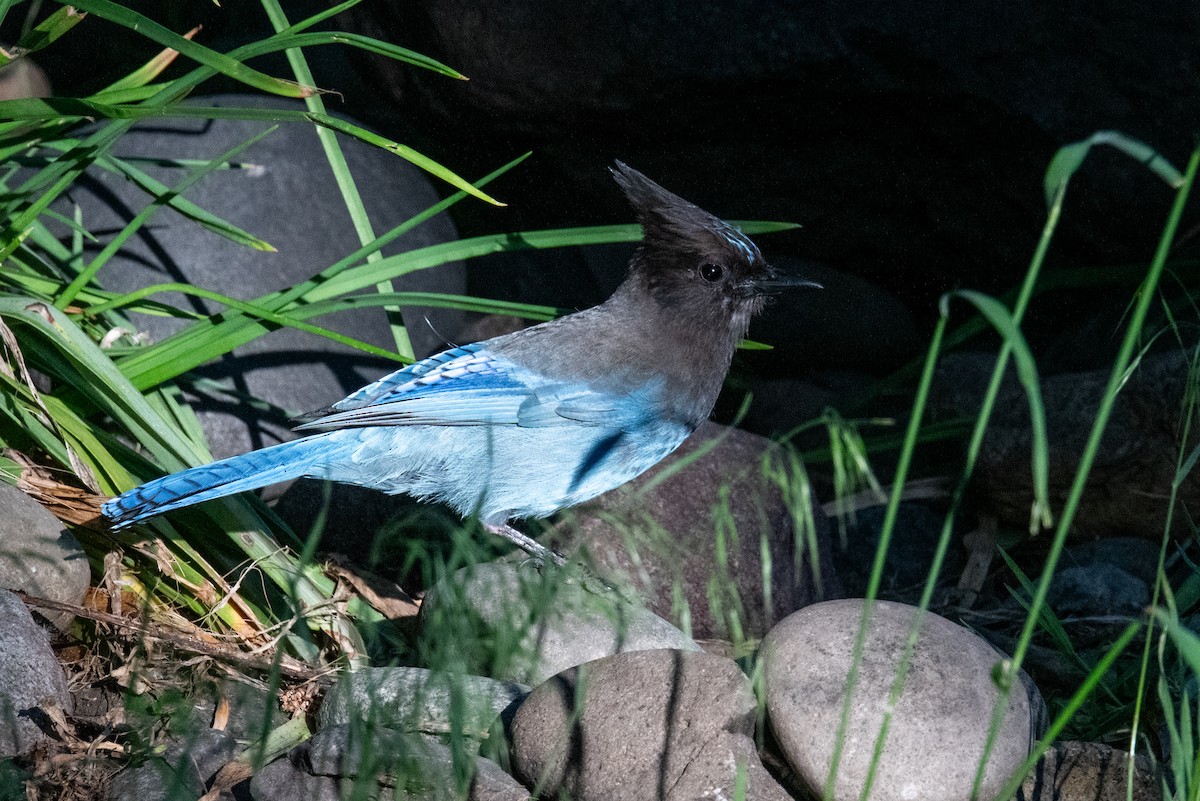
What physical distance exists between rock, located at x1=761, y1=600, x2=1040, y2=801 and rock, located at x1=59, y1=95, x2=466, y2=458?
200 cm

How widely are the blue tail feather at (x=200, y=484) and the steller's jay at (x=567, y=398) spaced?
0.04 ft

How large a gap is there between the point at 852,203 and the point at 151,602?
8.82 ft

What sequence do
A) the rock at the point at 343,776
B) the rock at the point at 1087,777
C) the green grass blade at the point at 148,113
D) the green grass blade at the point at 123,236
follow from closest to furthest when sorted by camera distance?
the rock at the point at 343,776 < the rock at the point at 1087,777 < the green grass blade at the point at 148,113 < the green grass blade at the point at 123,236

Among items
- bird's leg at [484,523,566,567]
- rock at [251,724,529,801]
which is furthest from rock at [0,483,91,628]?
bird's leg at [484,523,566,567]

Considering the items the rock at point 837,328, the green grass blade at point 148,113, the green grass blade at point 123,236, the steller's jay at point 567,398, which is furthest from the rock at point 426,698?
the rock at point 837,328

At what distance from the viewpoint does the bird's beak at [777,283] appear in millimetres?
3023

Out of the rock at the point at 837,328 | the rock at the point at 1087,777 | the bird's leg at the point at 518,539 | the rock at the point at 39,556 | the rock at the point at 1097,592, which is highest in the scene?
the rock at the point at 39,556

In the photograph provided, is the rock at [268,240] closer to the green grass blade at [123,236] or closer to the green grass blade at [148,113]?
the green grass blade at [123,236]

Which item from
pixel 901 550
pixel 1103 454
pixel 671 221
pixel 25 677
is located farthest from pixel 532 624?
pixel 1103 454

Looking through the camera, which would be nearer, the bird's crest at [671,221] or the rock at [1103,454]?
the bird's crest at [671,221]

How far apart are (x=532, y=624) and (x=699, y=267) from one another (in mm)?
1608

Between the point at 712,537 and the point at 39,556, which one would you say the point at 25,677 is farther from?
the point at 712,537

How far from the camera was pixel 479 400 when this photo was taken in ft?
9.28

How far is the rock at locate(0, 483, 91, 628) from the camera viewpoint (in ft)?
8.02
